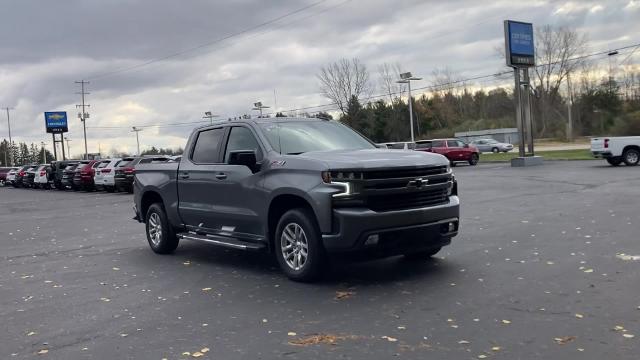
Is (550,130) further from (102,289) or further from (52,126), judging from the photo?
(102,289)

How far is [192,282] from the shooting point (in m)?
7.33

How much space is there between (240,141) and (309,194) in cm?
187

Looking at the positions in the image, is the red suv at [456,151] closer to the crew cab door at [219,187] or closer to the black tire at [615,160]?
the black tire at [615,160]

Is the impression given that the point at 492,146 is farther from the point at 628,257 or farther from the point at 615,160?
the point at 628,257

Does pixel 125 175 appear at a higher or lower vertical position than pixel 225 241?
higher

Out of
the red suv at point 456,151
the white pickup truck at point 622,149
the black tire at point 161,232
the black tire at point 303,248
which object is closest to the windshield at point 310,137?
the black tire at point 303,248

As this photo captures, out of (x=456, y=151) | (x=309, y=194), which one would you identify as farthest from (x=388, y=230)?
(x=456, y=151)

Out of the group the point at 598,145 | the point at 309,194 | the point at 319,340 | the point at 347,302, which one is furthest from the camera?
the point at 598,145

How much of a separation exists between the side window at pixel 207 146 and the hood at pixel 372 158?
1806mm

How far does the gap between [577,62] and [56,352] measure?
89.0m

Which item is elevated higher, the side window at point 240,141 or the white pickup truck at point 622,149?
the side window at point 240,141

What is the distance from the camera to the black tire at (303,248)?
21.9ft

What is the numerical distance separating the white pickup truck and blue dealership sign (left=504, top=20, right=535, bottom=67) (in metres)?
8.51

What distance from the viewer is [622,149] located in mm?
26359
